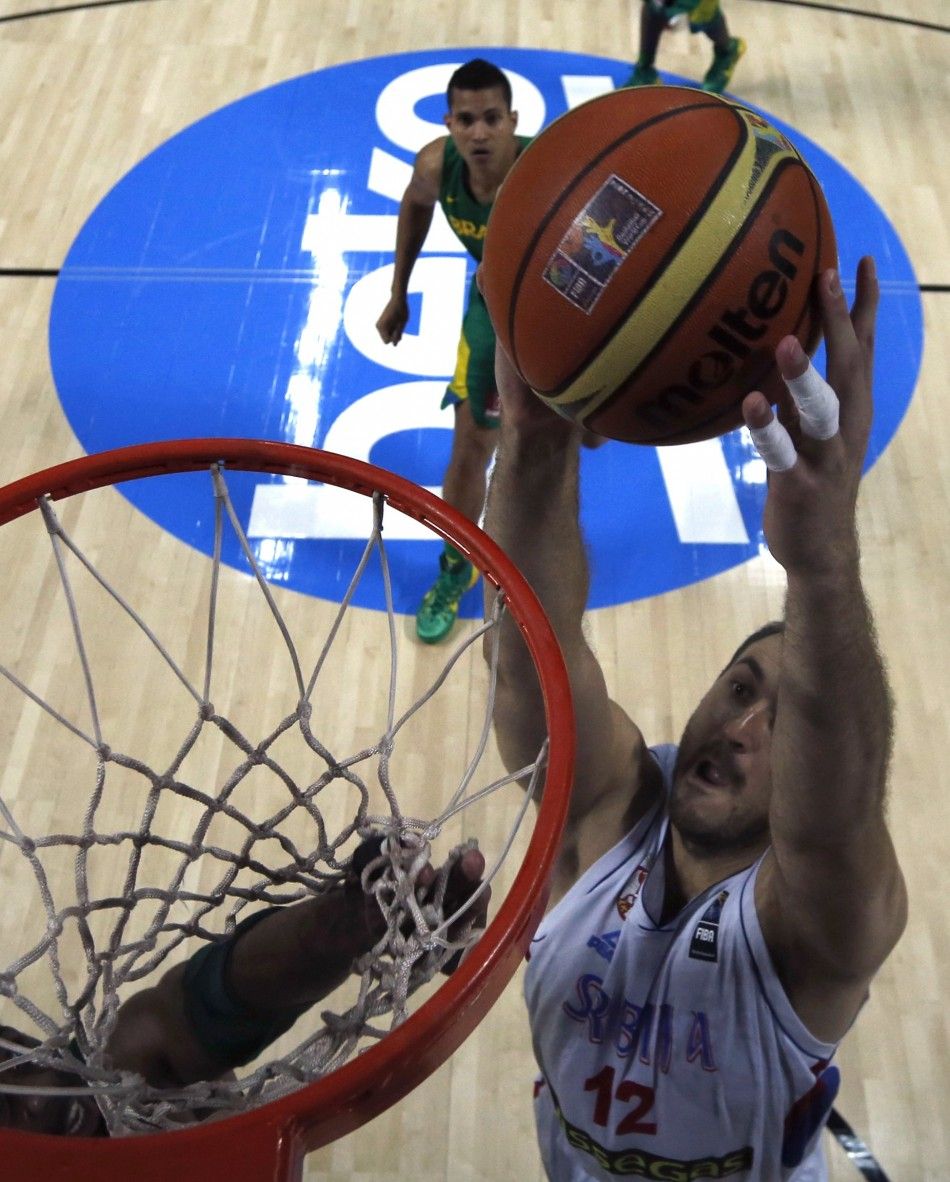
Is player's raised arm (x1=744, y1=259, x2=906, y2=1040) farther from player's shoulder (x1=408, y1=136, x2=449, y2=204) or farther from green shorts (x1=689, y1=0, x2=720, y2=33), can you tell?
green shorts (x1=689, y1=0, x2=720, y2=33)

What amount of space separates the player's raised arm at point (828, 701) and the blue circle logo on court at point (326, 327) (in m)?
2.19

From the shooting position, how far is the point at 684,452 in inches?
165

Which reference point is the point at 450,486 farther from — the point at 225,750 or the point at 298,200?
the point at 298,200

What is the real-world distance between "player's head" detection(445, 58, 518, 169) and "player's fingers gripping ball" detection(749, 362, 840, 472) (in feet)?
8.22

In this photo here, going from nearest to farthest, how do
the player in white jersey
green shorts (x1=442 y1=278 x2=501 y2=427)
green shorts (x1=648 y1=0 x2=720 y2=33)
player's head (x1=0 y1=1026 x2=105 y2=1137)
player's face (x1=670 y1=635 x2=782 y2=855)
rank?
the player in white jersey → player's head (x1=0 y1=1026 x2=105 y2=1137) → player's face (x1=670 y1=635 x2=782 y2=855) → green shorts (x1=442 y1=278 x2=501 y2=427) → green shorts (x1=648 y1=0 x2=720 y2=33)

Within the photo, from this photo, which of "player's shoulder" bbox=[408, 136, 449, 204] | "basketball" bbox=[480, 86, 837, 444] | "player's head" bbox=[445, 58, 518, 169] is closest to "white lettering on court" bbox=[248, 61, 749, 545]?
"player's shoulder" bbox=[408, 136, 449, 204]

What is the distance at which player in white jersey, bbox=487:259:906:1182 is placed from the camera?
149cm

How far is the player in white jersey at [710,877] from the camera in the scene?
1494 mm

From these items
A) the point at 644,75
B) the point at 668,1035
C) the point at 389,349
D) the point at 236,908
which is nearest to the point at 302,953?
the point at 236,908

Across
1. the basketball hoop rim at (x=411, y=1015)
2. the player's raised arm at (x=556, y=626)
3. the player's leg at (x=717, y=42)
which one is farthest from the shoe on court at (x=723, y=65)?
the basketball hoop rim at (x=411, y=1015)

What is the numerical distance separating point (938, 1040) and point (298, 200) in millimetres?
3997

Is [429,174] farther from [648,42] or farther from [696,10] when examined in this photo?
[696,10]

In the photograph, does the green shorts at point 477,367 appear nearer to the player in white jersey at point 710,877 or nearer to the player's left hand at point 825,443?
the player in white jersey at point 710,877

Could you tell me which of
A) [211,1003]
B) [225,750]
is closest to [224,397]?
[225,750]
